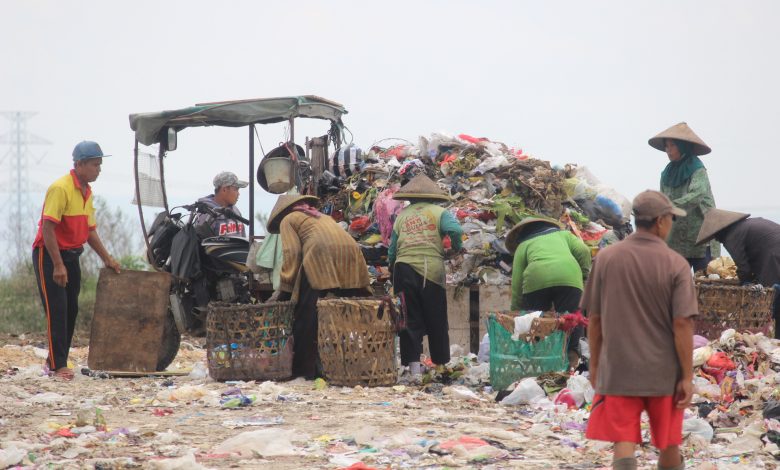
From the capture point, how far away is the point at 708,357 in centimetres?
769

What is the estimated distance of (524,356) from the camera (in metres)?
8.23

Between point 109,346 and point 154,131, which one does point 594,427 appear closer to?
→ point 109,346

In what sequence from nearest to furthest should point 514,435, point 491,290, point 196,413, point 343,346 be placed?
point 514,435
point 196,413
point 343,346
point 491,290

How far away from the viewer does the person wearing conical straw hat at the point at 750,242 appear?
28.9 ft

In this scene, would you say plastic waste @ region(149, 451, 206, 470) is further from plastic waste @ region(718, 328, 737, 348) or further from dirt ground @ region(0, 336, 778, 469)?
plastic waste @ region(718, 328, 737, 348)

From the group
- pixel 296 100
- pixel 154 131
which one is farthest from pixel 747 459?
pixel 154 131

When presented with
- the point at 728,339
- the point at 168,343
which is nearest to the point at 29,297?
the point at 168,343

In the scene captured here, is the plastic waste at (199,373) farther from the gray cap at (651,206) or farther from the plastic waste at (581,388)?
the gray cap at (651,206)

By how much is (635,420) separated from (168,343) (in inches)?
241

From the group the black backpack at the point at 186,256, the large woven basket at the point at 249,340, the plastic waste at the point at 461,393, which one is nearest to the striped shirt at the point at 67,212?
the black backpack at the point at 186,256

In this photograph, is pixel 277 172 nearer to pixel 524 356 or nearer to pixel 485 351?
pixel 485 351

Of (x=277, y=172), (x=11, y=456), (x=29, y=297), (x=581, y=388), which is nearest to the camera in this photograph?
(x=11, y=456)

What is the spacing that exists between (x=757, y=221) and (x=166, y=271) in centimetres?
540

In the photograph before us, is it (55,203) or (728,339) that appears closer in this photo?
(728,339)
